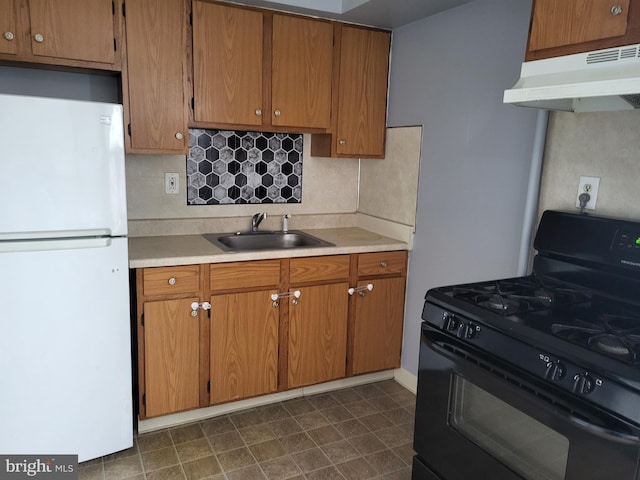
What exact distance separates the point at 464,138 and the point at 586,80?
1.08m

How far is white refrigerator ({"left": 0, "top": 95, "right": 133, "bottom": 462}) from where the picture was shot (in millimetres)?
1846

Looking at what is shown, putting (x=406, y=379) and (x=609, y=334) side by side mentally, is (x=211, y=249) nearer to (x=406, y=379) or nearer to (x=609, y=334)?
(x=406, y=379)

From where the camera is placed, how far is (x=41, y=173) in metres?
1.87

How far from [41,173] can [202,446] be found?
4.68 feet

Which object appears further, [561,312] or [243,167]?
[243,167]

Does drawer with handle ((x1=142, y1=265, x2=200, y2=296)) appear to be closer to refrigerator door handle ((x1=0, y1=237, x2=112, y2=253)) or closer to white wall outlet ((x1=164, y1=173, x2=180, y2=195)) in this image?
refrigerator door handle ((x1=0, y1=237, x2=112, y2=253))

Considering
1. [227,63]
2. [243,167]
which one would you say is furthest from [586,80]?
[243,167]

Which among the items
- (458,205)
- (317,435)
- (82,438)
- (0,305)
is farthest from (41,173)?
(458,205)

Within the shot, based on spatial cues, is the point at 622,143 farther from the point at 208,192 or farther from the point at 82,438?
the point at 82,438

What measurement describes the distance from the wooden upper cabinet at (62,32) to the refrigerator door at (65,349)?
0.87 meters

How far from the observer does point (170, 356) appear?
239cm

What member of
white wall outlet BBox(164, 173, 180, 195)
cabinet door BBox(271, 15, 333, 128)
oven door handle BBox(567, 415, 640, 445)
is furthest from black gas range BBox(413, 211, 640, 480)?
white wall outlet BBox(164, 173, 180, 195)

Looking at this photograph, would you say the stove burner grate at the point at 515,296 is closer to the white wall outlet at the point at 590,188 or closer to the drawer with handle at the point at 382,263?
the white wall outlet at the point at 590,188

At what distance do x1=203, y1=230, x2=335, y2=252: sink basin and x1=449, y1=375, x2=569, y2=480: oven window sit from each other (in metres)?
1.39
